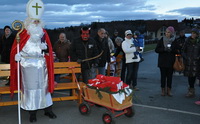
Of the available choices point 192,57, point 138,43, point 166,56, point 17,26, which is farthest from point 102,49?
point 17,26

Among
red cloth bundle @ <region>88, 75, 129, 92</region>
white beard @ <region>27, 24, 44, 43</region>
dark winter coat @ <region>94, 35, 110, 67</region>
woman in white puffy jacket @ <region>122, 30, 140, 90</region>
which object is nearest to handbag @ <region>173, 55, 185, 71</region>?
woman in white puffy jacket @ <region>122, 30, 140, 90</region>

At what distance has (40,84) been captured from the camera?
16.7ft

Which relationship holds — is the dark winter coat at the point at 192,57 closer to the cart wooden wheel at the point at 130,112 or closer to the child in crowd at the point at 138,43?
the child in crowd at the point at 138,43

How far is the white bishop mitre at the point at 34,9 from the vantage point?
4.98 m

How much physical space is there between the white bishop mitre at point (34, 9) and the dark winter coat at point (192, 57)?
418 cm

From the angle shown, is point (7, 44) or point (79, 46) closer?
point (79, 46)

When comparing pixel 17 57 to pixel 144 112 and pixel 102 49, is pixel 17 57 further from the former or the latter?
pixel 144 112

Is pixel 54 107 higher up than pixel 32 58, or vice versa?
pixel 32 58

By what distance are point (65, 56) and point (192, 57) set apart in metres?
3.80

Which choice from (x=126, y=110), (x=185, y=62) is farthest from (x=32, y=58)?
(x=185, y=62)

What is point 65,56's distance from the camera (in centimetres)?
764

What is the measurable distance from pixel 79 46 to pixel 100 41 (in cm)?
111

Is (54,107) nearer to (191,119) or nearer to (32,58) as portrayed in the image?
(32,58)

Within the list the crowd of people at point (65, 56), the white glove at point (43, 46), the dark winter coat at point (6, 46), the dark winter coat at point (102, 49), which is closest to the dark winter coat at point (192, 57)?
the crowd of people at point (65, 56)
